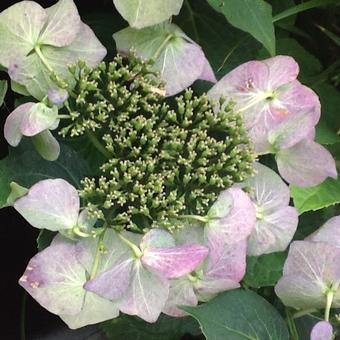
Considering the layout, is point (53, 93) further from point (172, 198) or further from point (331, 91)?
point (331, 91)

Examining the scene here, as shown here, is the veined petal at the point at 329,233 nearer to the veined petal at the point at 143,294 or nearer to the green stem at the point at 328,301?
the green stem at the point at 328,301

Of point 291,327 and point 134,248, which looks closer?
point 134,248

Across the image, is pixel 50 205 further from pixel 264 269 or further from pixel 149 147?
pixel 264 269

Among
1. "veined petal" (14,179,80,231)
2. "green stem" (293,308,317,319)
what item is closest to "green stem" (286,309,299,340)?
"green stem" (293,308,317,319)

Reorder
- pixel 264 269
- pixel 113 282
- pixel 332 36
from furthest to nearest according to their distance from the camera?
pixel 332 36
pixel 264 269
pixel 113 282

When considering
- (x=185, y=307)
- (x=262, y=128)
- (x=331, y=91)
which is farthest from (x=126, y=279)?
(x=331, y=91)

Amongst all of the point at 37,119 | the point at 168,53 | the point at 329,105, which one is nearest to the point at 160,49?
the point at 168,53

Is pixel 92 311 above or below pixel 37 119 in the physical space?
below
